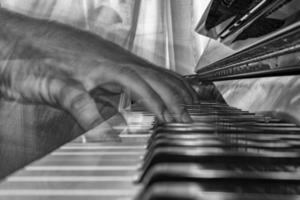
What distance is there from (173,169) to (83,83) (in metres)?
0.24

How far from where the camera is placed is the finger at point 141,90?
1.55 feet

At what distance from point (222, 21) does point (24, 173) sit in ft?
3.02

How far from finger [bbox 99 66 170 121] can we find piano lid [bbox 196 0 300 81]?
0.56 ft

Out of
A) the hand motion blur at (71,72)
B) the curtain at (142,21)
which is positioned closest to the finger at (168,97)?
the hand motion blur at (71,72)

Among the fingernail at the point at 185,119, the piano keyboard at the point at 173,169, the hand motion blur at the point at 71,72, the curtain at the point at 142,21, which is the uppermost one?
the curtain at the point at 142,21

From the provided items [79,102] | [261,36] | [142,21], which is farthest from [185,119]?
[142,21]

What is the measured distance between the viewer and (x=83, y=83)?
0.49 meters

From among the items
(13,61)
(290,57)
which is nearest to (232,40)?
(290,57)

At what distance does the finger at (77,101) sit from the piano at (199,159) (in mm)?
37

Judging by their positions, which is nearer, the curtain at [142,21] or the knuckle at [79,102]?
the knuckle at [79,102]

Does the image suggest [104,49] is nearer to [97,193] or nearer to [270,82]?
[270,82]

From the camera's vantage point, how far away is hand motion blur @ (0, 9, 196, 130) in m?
0.47

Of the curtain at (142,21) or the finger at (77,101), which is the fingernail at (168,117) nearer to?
the finger at (77,101)

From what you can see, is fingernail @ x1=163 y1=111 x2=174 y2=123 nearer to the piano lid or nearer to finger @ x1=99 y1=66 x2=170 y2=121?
finger @ x1=99 y1=66 x2=170 y2=121
